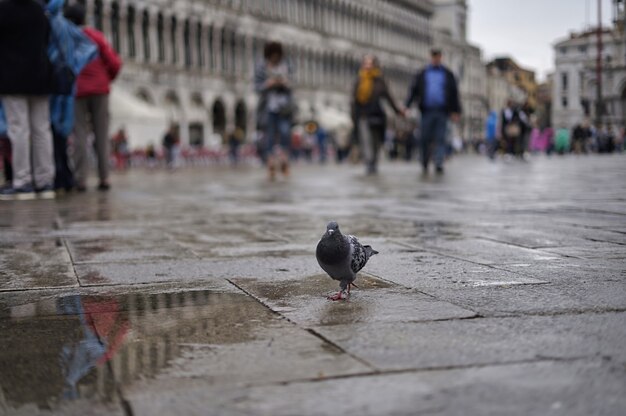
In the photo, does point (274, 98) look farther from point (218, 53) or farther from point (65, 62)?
point (218, 53)

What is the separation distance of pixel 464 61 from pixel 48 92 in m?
91.2

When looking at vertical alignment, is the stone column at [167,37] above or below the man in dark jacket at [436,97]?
above

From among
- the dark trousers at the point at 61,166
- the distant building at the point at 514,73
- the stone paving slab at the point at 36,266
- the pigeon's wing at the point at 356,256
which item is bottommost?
the stone paving slab at the point at 36,266

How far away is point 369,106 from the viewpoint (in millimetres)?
14773

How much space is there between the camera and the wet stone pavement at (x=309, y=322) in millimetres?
1910

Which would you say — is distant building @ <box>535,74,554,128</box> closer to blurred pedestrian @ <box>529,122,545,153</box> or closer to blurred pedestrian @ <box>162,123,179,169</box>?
blurred pedestrian @ <box>529,122,545,153</box>

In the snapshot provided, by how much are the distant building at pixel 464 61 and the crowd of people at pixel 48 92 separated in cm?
8358

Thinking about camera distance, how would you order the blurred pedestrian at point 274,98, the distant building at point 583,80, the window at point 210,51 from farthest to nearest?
the distant building at point 583,80
the window at point 210,51
the blurred pedestrian at point 274,98

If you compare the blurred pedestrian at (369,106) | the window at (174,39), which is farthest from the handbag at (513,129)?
the window at (174,39)

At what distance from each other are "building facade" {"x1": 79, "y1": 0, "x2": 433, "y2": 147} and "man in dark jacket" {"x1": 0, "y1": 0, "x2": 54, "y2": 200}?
1786 cm

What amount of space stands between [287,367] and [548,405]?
0.63 meters

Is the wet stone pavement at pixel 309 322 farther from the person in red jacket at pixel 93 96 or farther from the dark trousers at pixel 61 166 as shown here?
the person in red jacket at pixel 93 96

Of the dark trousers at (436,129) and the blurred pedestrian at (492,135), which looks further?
the blurred pedestrian at (492,135)

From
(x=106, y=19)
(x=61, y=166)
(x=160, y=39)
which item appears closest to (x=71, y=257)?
(x=61, y=166)
